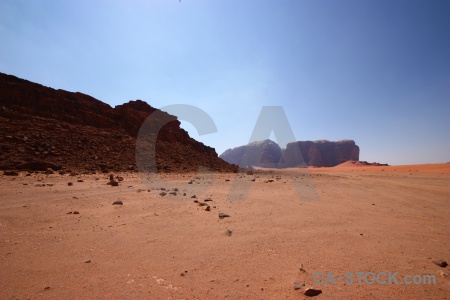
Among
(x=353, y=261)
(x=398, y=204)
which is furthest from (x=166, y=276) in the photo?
(x=398, y=204)

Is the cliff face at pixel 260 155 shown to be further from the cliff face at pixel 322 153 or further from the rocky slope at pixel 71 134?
the rocky slope at pixel 71 134

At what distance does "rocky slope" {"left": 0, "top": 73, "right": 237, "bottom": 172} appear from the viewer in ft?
43.2

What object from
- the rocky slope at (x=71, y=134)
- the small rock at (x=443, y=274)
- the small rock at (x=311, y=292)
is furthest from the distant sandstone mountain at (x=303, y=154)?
the small rock at (x=311, y=292)

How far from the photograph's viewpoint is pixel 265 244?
3.09m

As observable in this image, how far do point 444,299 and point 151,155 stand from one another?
19.4 meters

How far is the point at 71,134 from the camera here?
54.1 ft

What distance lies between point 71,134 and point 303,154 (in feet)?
316

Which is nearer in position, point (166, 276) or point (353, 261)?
point (166, 276)

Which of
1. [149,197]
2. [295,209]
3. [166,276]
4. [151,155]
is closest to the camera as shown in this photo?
[166,276]

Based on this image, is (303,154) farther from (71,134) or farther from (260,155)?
(71,134)

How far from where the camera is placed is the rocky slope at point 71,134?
43.2 ft

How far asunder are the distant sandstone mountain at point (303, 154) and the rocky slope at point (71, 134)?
7881 cm

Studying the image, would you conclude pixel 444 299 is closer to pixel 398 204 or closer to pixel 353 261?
pixel 353 261

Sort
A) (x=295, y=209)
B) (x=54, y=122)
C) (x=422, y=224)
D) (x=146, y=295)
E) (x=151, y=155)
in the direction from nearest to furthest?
(x=146, y=295) < (x=422, y=224) < (x=295, y=209) < (x=54, y=122) < (x=151, y=155)
